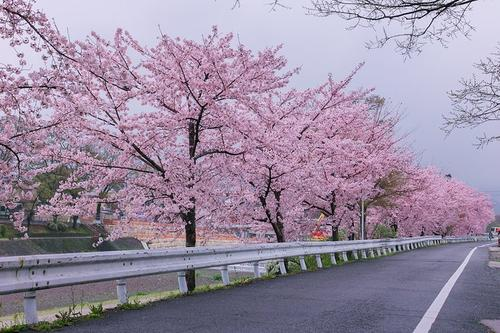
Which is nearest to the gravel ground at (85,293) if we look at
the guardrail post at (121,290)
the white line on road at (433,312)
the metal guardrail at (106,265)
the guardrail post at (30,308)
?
the metal guardrail at (106,265)

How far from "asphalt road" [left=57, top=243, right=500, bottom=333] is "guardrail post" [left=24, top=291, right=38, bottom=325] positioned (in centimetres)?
57

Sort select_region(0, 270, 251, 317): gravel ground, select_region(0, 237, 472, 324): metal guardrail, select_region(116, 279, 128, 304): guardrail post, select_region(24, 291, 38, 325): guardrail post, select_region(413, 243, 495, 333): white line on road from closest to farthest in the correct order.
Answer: select_region(0, 237, 472, 324): metal guardrail, select_region(24, 291, 38, 325): guardrail post, select_region(413, 243, 495, 333): white line on road, select_region(116, 279, 128, 304): guardrail post, select_region(0, 270, 251, 317): gravel ground

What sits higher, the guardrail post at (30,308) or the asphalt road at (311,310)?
the guardrail post at (30,308)

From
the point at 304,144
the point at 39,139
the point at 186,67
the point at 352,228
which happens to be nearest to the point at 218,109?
the point at 186,67

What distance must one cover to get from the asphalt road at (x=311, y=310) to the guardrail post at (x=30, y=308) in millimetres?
571

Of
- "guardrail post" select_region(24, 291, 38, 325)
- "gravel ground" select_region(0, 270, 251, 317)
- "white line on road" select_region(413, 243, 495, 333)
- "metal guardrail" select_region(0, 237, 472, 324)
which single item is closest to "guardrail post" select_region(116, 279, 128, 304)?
"metal guardrail" select_region(0, 237, 472, 324)

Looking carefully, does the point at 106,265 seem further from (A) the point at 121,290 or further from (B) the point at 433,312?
(B) the point at 433,312

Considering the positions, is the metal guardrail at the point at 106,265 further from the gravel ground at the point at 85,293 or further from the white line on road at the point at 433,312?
the gravel ground at the point at 85,293

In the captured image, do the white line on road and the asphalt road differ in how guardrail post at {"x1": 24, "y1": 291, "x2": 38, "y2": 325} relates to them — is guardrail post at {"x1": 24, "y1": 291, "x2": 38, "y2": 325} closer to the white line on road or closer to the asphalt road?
the asphalt road

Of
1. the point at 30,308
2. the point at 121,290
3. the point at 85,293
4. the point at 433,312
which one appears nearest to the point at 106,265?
the point at 121,290

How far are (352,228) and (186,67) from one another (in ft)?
63.4

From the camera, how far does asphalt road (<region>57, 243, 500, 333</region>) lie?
6.67 metres

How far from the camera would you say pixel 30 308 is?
669 cm

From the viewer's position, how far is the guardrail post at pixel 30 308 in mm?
6605
